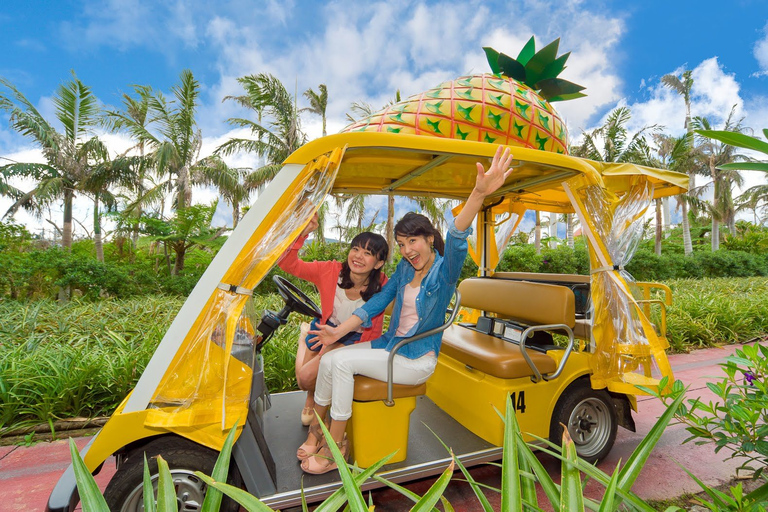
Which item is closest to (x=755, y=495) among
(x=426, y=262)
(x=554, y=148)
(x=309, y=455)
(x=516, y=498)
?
(x=516, y=498)

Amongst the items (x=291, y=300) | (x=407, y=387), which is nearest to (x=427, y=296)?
(x=407, y=387)

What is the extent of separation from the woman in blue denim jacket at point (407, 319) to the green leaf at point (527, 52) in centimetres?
122

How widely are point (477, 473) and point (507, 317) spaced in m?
1.28

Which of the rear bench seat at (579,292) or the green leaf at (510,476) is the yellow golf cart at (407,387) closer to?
the rear bench seat at (579,292)

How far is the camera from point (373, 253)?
8.21 ft

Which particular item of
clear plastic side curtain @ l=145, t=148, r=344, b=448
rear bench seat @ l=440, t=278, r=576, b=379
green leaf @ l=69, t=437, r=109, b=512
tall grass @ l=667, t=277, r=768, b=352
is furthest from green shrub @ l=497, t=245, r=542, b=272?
green leaf @ l=69, t=437, r=109, b=512

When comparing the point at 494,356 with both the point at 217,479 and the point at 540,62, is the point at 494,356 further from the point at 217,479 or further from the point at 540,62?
the point at 540,62

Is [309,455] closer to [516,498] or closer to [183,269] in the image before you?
[516,498]

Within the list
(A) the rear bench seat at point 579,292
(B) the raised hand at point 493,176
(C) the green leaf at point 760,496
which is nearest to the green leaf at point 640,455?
(C) the green leaf at point 760,496

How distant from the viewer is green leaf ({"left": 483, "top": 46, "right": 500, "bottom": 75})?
2955 mm

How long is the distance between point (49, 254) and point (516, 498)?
8948 millimetres

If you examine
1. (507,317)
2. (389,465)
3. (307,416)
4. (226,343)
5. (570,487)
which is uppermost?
(226,343)

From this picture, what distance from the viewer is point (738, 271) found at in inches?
663

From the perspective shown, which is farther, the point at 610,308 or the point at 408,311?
the point at 610,308
